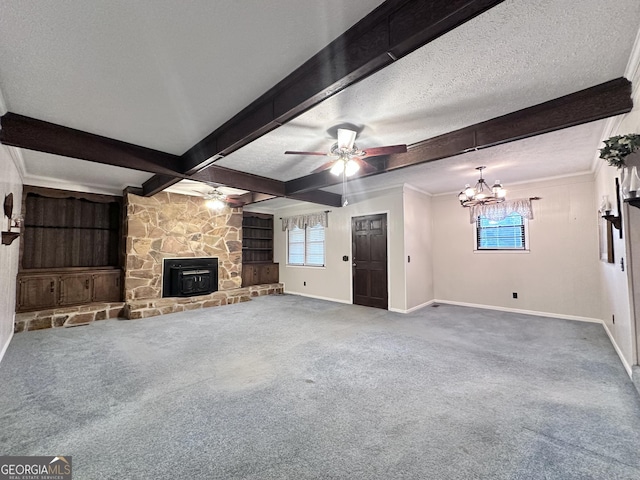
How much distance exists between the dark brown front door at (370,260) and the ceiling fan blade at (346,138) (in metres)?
3.10

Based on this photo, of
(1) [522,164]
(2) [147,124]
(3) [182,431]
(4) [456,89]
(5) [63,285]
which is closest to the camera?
(3) [182,431]

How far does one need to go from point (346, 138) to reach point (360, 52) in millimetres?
1211

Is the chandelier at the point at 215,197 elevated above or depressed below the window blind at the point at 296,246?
above

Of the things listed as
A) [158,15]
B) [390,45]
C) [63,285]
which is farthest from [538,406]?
[63,285]

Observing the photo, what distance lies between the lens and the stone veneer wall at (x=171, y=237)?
542cm

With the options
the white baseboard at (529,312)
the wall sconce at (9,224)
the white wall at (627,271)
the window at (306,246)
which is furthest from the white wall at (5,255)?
the white baseboard at (529,312)

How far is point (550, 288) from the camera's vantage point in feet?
16.3

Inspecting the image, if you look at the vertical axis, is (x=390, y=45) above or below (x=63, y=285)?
above

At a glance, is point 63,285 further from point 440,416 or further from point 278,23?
point 440,416

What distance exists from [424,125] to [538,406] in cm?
270

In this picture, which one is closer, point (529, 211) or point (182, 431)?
point (182, 431)

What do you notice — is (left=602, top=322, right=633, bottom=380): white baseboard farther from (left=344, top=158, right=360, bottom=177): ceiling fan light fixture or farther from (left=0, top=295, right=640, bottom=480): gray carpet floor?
(left=344, top=158, right=360, bottom=177): ceiling fan light fixture

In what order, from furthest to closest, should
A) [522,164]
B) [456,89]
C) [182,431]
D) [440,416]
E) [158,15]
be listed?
1. [522,164]
2. [456,89]
3. [440,416]
4. [182,431]
5. [158,15]

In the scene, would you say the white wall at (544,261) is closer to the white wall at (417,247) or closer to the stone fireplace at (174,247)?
the white wall at (417,247)
